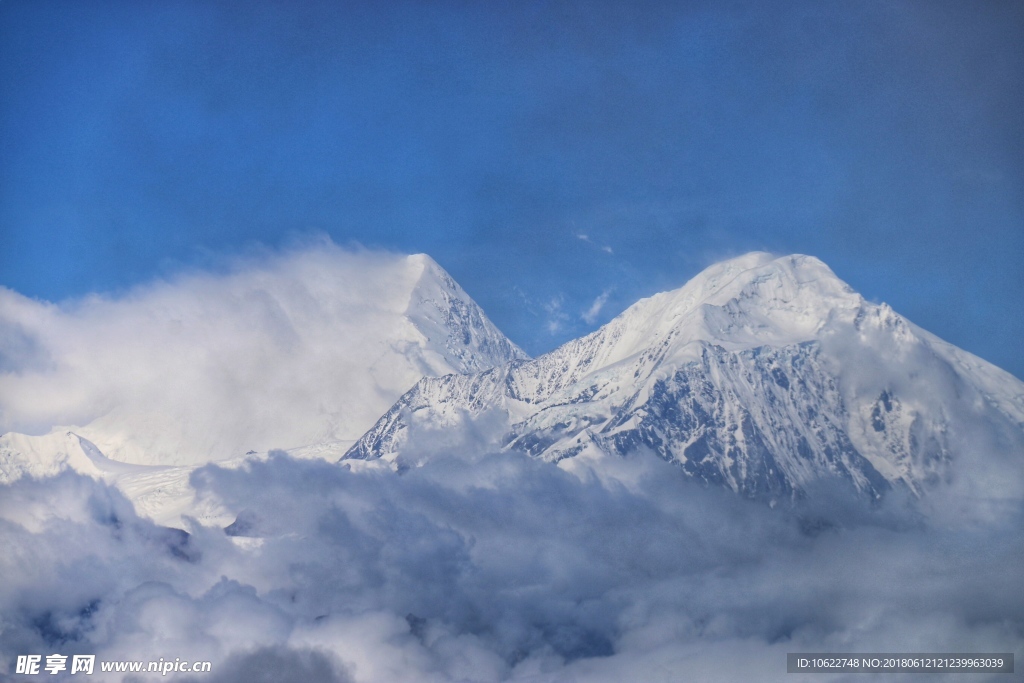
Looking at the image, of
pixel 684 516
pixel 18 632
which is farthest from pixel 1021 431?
pixel 18 632

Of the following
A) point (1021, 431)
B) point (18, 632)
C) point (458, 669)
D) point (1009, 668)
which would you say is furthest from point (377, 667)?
point (1021, 431)

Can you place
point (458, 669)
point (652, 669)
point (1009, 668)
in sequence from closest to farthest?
point (1009, 668), point (652, 669), point (458, 669)

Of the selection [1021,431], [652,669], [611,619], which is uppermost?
[1021,431]

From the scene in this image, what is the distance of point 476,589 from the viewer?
17100 centimetres

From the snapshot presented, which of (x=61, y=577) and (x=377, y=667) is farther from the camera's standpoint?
(x=61, y=577)

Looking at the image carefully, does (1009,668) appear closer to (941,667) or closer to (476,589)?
(941,667)

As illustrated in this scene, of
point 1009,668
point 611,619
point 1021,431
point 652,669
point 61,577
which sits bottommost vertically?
point 1009,668

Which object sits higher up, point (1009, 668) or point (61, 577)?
point (61, 577)

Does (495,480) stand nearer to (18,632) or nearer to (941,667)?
(18,632)

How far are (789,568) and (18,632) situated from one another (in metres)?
103

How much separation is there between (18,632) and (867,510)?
122 metres

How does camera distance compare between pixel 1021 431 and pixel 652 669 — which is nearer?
pixel 652 669

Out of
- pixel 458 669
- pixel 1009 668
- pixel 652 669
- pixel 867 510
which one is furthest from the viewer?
pixel 867 510

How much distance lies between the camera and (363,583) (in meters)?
165
